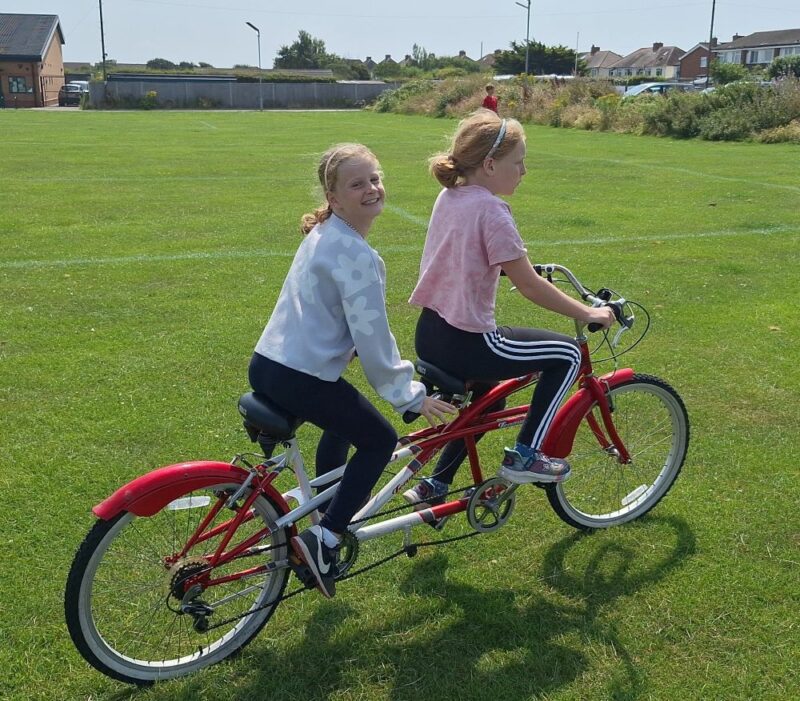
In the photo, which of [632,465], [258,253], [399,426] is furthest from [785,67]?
[632,465]

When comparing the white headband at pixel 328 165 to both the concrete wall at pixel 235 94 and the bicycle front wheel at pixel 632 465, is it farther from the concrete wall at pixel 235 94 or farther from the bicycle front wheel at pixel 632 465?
the concrete wall at pixel 235 94

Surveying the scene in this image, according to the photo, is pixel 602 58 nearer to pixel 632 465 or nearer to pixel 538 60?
pixel 538 60

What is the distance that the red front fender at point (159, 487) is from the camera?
2.75 m

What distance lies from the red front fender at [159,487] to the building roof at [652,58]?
121110 millimetres

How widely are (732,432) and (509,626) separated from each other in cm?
240

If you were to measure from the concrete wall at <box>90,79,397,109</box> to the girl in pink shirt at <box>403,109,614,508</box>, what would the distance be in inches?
2306

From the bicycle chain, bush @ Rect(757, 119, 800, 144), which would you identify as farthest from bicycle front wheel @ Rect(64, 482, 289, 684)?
bush @ Rect(757, 119, 800, 144)

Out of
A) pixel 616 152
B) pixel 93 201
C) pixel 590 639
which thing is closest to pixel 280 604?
pixel 590 639

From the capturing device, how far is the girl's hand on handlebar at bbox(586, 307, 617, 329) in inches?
133

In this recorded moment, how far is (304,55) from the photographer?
10956 cm

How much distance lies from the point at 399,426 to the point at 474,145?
7.68 feet

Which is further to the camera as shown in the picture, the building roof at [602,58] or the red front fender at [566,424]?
the building roof at [602,58]

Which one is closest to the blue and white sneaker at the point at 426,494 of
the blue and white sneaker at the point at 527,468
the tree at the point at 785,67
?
the blue and white sneaker at the point at 527,468

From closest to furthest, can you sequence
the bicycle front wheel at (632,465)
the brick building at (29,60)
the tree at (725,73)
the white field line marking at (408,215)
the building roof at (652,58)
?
the bicycle front wheel at (632,465), the white field line marking at (408,215), the tree at (725,73), the brick building at (29,60), the building roof at (652,58)
